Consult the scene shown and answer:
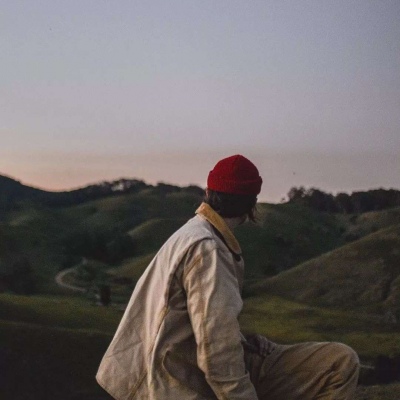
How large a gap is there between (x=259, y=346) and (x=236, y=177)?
3.21 ft

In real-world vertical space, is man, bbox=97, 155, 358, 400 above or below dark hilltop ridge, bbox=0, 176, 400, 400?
above

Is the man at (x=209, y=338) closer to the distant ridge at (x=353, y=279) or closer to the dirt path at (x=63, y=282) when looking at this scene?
the distant ridge at (x=353, y=279)

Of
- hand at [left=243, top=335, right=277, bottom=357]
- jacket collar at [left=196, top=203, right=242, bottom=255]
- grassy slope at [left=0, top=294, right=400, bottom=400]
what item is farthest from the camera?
grassy slope at [left=0, top=294, right=400, bottom=400]

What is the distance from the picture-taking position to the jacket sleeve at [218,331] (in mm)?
3850

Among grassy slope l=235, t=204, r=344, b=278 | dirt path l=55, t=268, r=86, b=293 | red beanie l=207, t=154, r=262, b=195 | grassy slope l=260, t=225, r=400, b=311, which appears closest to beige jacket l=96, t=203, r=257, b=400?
red beanie l=207, t=154, r=262, b=195

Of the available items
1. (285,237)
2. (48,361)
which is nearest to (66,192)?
(285,237)

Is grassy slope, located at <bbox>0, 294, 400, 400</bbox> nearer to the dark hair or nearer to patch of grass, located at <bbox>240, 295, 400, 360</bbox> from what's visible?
patch of grass, located at <bbox>240, 295, 400, 360</bbox>

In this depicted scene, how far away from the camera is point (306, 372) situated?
4422 millimetres

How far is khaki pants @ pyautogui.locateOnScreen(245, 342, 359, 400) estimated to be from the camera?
431 centimetres

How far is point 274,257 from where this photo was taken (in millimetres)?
74062

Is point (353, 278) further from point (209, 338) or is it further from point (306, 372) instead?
point (209, 338)

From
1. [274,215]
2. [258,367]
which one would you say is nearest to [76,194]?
[274,215]

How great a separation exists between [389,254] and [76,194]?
90.3 metres

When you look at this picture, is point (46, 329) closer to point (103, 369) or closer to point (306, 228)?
point (103, 369)
